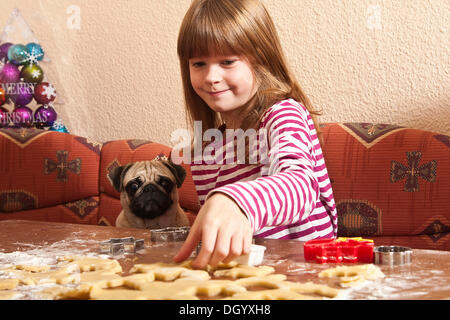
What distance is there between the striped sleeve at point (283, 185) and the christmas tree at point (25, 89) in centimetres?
144

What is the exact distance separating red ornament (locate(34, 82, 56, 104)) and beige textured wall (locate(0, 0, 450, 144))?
0.57 feet

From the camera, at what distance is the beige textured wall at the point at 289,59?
1727 millimetres

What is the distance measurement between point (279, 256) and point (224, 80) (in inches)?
21.8

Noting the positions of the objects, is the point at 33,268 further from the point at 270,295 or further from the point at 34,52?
the point at 34,52

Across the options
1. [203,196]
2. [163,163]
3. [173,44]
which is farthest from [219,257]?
[173,44]

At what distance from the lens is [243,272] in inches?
28.7

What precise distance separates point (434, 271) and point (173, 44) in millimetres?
1704

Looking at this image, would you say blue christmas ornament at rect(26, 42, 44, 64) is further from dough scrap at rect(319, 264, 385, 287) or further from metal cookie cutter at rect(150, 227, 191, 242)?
dough scrap at rect(319, 264, 385, 287)

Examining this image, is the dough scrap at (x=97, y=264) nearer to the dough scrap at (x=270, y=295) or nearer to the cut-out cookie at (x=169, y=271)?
the cut-out cookie at (x=169, y=271)

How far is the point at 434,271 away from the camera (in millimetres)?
737

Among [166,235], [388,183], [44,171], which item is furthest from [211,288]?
[44,171]

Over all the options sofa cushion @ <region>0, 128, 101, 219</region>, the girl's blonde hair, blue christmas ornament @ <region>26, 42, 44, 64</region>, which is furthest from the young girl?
blue christmas ornament @ <region>26, 42, 44, 64</region>

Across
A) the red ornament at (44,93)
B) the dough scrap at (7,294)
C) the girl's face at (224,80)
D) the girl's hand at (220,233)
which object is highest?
the red ornament at (44,93)

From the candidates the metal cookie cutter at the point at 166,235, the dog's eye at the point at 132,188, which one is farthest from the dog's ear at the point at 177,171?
the metal cookie cutter at the point at 166,235
